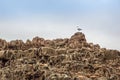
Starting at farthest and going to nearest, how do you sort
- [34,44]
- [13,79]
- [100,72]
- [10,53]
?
[34,44] < [10,53] < [100,72] < [13,79]

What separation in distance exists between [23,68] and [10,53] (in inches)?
645

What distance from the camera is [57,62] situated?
14088cm

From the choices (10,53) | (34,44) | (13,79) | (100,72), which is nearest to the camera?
(13,79)

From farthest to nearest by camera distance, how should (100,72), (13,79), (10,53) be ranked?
(10,53) → (100,72) → (13,79)

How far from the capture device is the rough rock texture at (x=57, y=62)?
12912cm

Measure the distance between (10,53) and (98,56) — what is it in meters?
24.6

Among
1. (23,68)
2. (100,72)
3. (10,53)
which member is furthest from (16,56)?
(100,72)

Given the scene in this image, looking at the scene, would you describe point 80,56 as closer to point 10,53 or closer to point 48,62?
point 48,62

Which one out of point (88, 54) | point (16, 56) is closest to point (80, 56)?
point (88, 54)

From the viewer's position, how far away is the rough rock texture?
12912 cm

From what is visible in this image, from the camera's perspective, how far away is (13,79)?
419ft

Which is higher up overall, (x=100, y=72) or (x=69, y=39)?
(x=69, y=39)

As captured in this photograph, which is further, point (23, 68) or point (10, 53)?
point (10, 53)

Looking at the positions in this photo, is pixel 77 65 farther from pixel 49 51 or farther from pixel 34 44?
pixel 34 44
